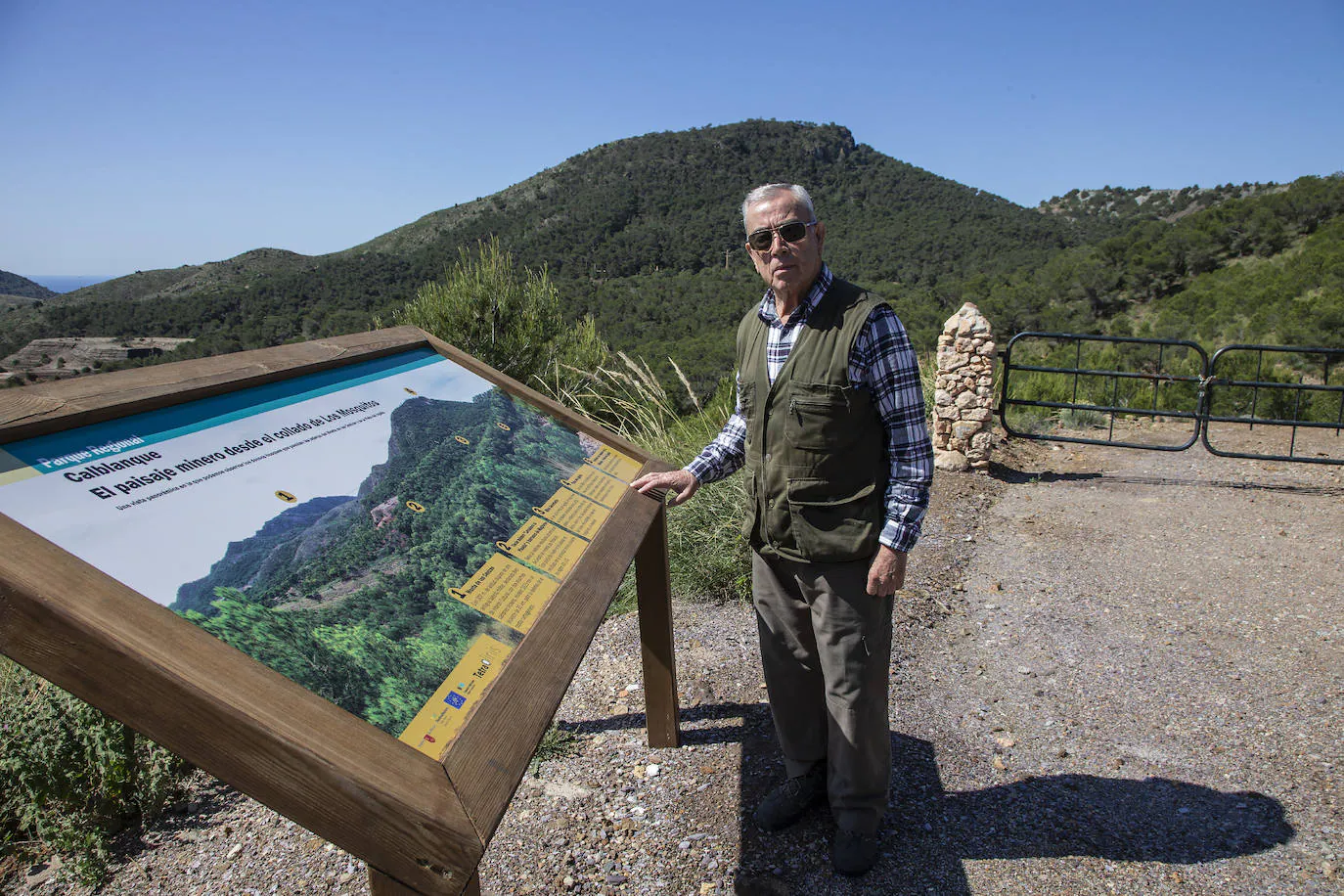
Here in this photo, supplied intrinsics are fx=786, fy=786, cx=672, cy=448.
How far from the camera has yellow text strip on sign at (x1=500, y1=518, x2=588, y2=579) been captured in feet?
5.89

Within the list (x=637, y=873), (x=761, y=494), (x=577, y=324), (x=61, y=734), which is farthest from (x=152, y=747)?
(x=577, y=324)

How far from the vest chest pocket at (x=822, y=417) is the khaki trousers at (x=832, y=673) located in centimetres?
35

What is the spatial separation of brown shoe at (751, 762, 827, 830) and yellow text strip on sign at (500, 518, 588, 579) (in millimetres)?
1157

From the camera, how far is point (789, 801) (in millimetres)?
2496

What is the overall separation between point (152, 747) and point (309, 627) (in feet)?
7.99

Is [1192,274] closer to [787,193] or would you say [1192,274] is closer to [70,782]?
[787,193]

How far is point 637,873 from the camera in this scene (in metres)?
2.39

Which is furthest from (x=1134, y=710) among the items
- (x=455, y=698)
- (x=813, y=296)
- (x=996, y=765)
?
(x=455, y=698)

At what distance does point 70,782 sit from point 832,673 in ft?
8.60

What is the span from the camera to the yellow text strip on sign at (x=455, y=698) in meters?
1.17

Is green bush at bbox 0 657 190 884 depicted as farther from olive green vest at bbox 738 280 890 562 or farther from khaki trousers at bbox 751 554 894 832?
olive green vest at bbox 738 280 890 562

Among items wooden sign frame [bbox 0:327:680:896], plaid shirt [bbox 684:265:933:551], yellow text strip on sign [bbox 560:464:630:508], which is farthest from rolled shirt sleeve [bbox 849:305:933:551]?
wooden sign frame [bbox 0:327:680:896]

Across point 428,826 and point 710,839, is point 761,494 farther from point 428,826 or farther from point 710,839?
point 428,826

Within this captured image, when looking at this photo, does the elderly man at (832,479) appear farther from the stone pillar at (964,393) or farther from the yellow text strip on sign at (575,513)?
the stone pillar at (964,393)
